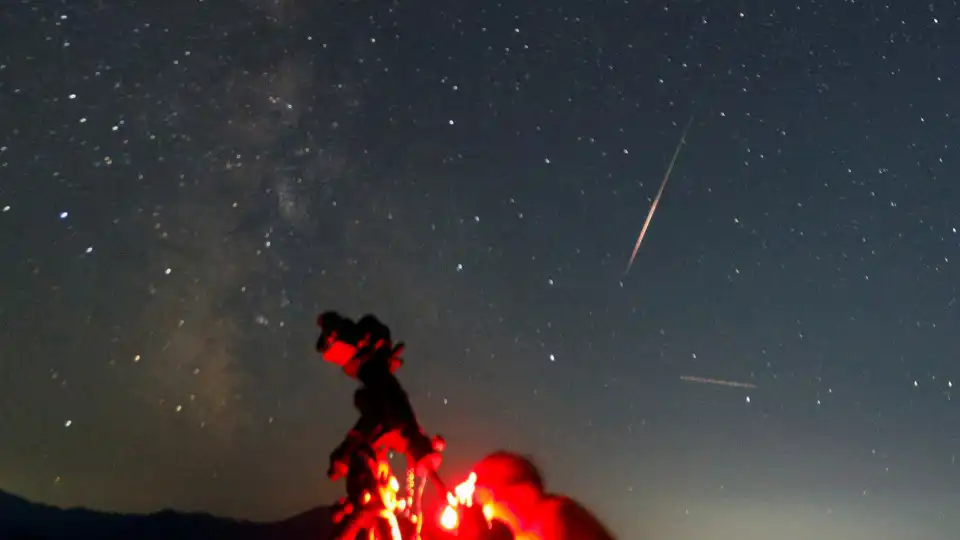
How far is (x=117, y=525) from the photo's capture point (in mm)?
178750

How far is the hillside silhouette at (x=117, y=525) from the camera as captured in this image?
5925 inches

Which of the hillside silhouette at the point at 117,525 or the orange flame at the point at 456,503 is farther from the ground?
the orange flame at the point at 456,503

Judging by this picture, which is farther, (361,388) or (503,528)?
(361,388)

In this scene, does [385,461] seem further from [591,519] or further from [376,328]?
[591,519]

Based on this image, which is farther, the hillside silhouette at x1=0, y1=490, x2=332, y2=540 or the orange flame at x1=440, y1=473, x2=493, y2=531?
the hillside silhouette at x1=0, y1=490, x2=332, y2=540

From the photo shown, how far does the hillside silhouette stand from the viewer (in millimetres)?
150500

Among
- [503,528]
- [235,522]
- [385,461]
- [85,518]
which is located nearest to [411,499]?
[385,461]

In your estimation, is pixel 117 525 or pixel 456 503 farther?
pixel 117 525

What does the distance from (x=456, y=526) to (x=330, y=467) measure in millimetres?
1725

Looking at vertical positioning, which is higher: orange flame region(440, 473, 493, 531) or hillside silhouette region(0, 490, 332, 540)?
orange flame region(440, 473, 493, 531)

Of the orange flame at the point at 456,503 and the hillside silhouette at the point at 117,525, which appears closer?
the orange flame at the point at 456,503

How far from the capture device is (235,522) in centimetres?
16212

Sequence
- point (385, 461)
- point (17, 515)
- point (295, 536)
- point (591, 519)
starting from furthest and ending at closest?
point (17, 515) → point (295, 536) → point (591, 519) → point (385, 461)

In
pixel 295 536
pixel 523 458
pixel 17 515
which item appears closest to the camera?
pixel 523 458
